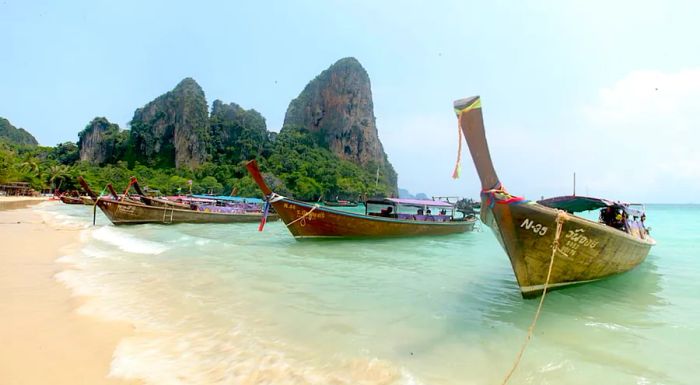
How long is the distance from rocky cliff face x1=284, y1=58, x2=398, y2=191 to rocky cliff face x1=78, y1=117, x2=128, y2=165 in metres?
46.0

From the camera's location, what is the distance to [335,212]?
42.1 feet

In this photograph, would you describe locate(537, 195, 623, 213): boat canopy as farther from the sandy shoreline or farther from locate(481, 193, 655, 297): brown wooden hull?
the sandy shoreline

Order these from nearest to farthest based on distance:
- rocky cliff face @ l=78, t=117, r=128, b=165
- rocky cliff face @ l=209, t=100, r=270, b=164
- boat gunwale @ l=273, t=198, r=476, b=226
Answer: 1. boat gunwale @ l=273, t=198, r=476, b=226
2. rocky cliff face @ l=78, t=117, r=128, b=165
3. rocky cliff face @ l=209, t=100, r=270, b=164

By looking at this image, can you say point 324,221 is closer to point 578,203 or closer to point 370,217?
point 370,217

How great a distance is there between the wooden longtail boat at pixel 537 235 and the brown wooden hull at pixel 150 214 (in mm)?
18088

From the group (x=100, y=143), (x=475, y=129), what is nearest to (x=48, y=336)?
(x=475, y=129)

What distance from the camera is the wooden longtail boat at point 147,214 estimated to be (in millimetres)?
17609

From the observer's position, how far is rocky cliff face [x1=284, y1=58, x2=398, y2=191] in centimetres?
9438

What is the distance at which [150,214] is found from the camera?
60.8 feet

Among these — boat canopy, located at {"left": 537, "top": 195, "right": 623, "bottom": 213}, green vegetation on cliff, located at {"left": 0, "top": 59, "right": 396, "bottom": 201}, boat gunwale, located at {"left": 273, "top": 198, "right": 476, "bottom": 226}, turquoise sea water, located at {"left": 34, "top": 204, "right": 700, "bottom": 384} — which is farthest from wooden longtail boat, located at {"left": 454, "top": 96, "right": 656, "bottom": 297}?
green vegetation on cliff, located at {"left": 0, "top": 59, "right": 396, "bottom": 201}

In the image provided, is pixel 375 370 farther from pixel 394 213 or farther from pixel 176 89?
pixel 176 89

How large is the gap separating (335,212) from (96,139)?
3120 inches

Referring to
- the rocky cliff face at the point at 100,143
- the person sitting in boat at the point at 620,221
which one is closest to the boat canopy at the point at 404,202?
the person sitting in boat at the point at 620,221

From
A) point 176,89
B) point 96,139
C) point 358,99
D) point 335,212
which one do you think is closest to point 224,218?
point 335,212
